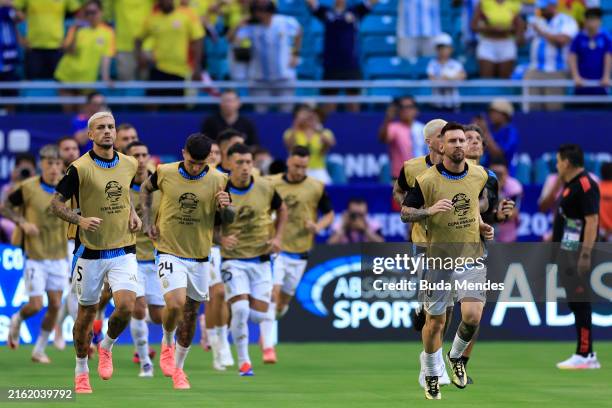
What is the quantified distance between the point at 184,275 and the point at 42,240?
3980 millimetres

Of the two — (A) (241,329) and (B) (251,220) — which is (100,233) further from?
(B) (251,220)

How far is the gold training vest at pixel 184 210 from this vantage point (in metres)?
14.6

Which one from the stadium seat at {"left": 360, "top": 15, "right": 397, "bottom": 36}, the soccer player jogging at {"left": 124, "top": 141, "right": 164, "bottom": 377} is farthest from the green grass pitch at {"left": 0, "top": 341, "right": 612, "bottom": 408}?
the stadium seat at {"left": 360, "top": 15, "right": 397, "bottom": 36}

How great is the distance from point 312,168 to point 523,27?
205 inches

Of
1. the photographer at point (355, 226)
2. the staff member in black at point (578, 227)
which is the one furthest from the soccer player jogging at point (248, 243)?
the photographer at point (355, 226)

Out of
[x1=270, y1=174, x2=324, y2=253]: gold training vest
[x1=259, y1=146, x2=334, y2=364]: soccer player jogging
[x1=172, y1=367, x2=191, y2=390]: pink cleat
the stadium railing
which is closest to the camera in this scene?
[x1=172, y1=367, x2=191, y2=390]: pink cleat

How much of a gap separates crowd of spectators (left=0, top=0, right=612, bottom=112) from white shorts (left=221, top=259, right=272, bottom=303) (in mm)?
7249

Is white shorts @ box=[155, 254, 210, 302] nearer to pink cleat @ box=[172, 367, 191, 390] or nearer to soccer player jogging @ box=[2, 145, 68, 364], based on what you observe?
pink cleat @ box=[172, 367, 191, 390]

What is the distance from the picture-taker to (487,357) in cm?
1847

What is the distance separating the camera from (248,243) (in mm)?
16469

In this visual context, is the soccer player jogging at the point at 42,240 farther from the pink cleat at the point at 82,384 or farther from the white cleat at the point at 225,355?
the pink cleat at the point at 82,384

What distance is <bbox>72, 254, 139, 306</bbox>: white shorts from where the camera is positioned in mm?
13594

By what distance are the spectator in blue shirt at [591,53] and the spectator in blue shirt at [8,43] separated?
944 cm

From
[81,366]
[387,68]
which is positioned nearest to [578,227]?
[81,366]
